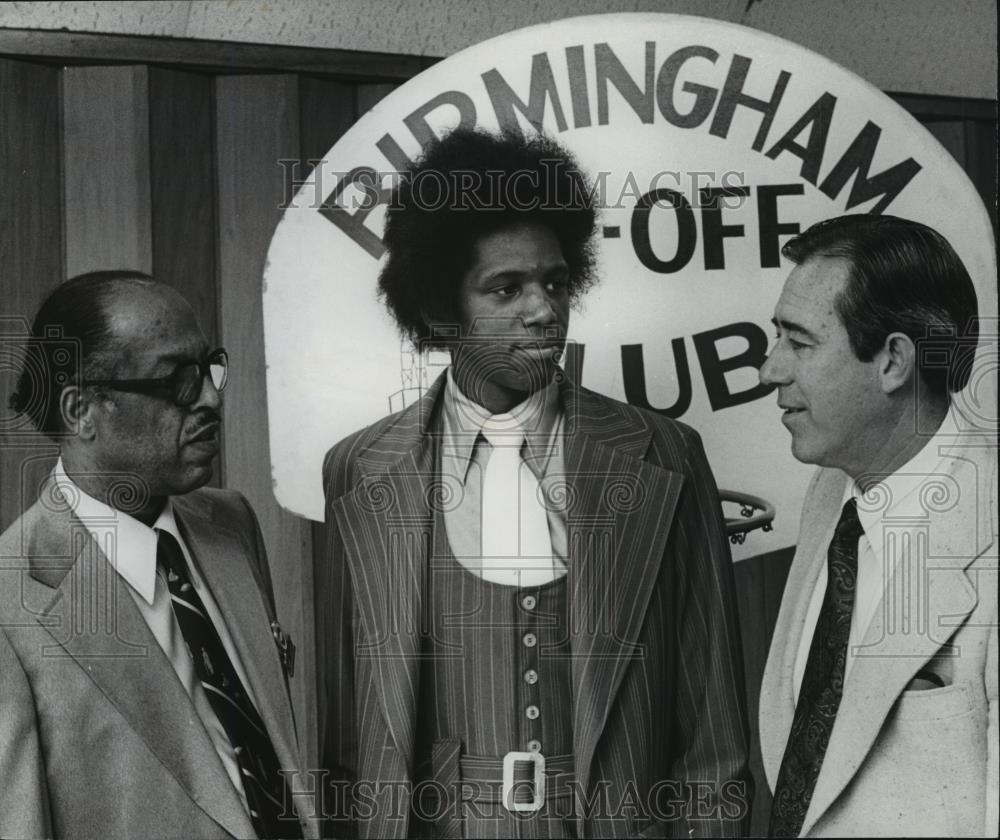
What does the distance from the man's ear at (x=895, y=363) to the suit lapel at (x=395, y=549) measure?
971mm

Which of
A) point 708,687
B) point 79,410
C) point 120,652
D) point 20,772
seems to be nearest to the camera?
point 20,772

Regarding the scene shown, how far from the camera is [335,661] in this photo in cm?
326

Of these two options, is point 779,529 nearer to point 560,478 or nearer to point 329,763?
point 560,478

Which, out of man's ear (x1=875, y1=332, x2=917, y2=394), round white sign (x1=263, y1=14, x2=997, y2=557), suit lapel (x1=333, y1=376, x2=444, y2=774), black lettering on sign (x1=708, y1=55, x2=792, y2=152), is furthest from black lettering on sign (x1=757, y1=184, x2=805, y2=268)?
suit lapel (x1=333, y1=376, x2=444, y2=774)

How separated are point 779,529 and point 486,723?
31.6 inches

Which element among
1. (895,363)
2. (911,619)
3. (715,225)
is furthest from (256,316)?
(911,619)

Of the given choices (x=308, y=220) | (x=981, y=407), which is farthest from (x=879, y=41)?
(x=308, y=220)

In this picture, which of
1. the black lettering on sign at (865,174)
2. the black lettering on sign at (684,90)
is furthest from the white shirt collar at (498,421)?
the black lettering on sign at (865,174)

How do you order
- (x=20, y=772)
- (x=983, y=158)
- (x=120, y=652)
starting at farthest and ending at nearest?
(x=983, y=158) < (x=120, y=652) < (x=20, y=772)

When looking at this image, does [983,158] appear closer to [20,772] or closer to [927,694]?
[927,694]

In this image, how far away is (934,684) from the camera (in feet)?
10.3

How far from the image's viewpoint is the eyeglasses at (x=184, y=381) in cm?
308

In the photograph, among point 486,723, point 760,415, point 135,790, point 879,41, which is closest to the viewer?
point 135,790

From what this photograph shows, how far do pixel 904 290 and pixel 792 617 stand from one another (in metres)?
0.77
